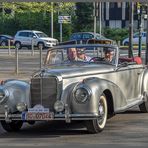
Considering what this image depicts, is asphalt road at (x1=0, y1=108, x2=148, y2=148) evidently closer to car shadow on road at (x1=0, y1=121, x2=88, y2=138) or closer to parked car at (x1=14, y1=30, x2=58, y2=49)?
car shadow on road at (x1=0, y1=121, x2=88, y2=138)

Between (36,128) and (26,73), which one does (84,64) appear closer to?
(36,128)

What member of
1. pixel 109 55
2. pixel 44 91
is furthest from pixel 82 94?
pixel 109 55

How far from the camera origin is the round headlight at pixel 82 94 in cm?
948

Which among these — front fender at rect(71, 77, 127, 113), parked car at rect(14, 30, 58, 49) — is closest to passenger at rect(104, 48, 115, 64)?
front fender at rect(71, 77, 127, 113)

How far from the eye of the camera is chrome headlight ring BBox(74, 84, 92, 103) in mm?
9477

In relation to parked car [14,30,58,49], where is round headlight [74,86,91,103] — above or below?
above

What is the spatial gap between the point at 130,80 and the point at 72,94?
226cm

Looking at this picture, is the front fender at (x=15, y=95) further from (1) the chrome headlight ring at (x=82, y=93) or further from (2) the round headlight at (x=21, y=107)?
(1) the chrome headlight ring at (x=82, y=93)

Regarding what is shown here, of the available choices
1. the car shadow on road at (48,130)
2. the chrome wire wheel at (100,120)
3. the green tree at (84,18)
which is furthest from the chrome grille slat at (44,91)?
the green tree at (84,18)

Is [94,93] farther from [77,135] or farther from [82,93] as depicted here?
[77,135]

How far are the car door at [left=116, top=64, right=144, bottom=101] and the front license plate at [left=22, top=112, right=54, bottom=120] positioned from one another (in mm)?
1888

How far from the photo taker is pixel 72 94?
9.57 metres

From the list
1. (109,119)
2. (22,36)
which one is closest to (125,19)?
(22,36)

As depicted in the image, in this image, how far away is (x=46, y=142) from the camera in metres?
9.13
